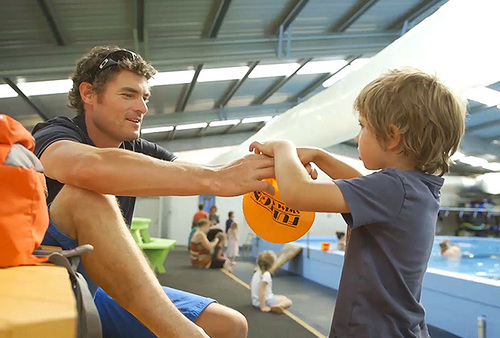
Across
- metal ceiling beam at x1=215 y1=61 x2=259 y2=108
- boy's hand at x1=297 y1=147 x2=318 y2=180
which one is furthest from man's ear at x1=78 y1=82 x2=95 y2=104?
metal ceiling beam at x1=215 y1=61 x2=259 y2=108

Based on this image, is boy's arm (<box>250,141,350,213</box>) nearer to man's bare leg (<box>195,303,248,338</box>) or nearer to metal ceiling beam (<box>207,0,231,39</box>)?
man's bare leg (<box>195,303,248,338</box>)

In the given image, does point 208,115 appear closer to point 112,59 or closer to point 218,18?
point 218,18

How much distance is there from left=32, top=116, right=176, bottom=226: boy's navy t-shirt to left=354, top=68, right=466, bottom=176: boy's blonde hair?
826mm

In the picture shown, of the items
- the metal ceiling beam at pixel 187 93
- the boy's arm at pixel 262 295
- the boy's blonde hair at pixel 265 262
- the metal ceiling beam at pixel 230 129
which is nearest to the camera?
the boy's arm at pixel 262 295

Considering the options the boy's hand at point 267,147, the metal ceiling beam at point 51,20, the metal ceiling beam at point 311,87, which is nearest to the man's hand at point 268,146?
the boy's hand at point 267,147

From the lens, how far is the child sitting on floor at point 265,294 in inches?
199

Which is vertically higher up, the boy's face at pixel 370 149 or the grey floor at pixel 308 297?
the boy's face at pixel 370 149

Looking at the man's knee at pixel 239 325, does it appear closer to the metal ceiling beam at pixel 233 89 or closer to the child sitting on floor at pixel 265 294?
the child sitting on floor at pixel 265 294

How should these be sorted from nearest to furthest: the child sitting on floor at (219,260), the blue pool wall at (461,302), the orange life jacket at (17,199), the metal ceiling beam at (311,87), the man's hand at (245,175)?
1. the orange life jacket at (17,199)
2. the man's hand at (245,175)
3. the blue pool wall at (461,302)
4. the child sitting on floor at (219,260)
5. the metal ceiling beam at (311,87)

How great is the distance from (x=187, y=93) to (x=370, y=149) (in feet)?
26.5

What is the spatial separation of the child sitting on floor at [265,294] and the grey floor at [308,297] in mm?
211

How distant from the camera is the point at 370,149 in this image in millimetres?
1132

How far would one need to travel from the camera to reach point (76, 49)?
17.3 ft

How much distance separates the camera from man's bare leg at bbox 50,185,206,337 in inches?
36.5
